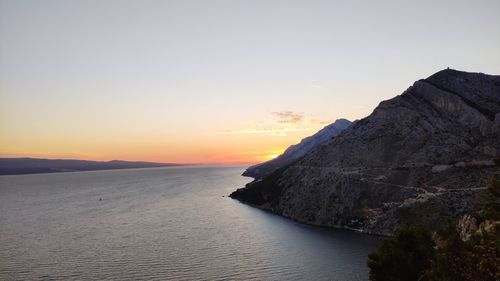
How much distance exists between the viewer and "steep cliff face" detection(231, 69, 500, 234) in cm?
→ 13450

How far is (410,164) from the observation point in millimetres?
159500

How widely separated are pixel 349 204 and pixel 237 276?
3071 inches

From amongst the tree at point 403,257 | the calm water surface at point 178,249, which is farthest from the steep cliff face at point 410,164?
the tree at point 403,257

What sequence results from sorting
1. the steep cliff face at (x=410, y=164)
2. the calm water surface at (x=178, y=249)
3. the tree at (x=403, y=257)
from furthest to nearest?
the steep cliff face at (x=410, y=164) → the calm water surface at (x=178, y=249) → the tree at (x=403, y=257)

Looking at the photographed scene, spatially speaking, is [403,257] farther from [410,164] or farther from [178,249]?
[410,164]

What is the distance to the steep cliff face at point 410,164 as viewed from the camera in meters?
134

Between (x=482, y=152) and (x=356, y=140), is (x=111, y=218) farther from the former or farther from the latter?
(x=482, y=152)

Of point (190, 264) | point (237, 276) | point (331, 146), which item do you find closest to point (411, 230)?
point (237, 276)

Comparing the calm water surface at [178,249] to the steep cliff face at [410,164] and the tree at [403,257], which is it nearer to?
the steep cliff face at [410,164]

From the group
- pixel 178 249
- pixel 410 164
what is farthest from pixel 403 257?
pixel 410 164

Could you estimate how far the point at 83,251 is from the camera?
113062 millimetres

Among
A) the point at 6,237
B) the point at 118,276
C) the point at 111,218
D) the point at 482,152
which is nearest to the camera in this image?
the point at 118,276

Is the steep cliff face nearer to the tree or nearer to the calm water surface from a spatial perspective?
the calm water surface

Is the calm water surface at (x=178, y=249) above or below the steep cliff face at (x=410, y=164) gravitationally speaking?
below
